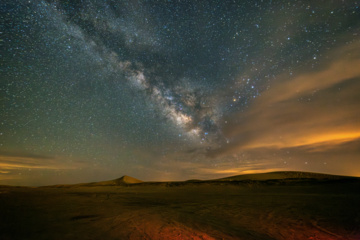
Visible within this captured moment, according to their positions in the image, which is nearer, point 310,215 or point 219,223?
point 219,223

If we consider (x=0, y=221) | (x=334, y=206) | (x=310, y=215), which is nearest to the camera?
(x=0, y=221)

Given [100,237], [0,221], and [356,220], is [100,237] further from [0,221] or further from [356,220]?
[356,220]

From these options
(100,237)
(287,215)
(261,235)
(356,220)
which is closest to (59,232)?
(100,237)

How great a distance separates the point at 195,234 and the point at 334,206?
9.47m

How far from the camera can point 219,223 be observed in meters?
7.86

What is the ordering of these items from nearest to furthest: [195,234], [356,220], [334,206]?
1. [195,234]
2. [356,220]
3. [334,206]

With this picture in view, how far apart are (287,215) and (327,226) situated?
1.80m

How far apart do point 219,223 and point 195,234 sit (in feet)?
6.39

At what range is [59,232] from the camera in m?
6.01

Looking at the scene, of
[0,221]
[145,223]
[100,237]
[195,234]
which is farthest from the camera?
[145,223]

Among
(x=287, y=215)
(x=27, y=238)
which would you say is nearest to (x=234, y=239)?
(x=287, y=215)

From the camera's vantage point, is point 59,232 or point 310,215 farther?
point 310,215

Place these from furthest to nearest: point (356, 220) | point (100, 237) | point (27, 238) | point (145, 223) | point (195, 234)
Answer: point (356, 220) → point (145, 223) → point (195, 234) → point (100, 237) → point (27, 238)

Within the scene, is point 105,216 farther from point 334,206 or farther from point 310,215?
point 334,206
